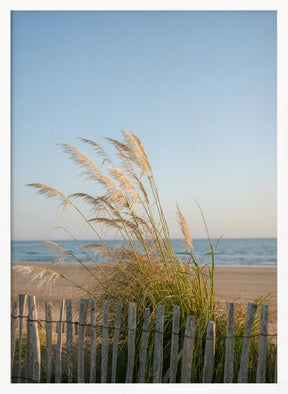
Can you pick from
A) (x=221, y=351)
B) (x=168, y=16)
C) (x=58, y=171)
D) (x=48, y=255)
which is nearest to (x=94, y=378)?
(x=221, y=351)

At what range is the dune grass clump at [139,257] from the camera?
252 cm

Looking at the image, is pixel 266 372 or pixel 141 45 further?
pixel 141 45

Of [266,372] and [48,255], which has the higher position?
[266,372]

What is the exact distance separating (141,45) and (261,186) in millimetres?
7463

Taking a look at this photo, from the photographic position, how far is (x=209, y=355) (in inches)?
89.3

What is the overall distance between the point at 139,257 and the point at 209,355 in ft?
A: 2.52

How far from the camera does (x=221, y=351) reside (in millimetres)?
2482

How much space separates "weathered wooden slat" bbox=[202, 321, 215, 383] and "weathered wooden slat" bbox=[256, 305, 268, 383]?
0.84 feet

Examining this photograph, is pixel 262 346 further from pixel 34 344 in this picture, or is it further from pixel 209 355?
pixel 34 344

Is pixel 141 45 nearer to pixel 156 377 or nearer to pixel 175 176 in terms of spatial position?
pixel 156 377

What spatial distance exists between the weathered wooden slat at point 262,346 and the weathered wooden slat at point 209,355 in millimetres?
257

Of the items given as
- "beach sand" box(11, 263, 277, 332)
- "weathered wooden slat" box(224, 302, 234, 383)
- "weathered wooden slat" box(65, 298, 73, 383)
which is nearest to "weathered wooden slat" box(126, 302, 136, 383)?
"weathered wooden slat" box(65, 298, 73, 383)

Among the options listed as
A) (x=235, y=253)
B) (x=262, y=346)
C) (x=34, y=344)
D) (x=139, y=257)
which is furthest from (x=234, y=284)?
(x=34, y=344)

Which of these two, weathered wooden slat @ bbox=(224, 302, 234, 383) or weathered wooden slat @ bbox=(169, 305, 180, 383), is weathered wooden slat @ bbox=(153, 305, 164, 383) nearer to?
weathered wooden slat @ bbox=(169, 305, 180, 383)
